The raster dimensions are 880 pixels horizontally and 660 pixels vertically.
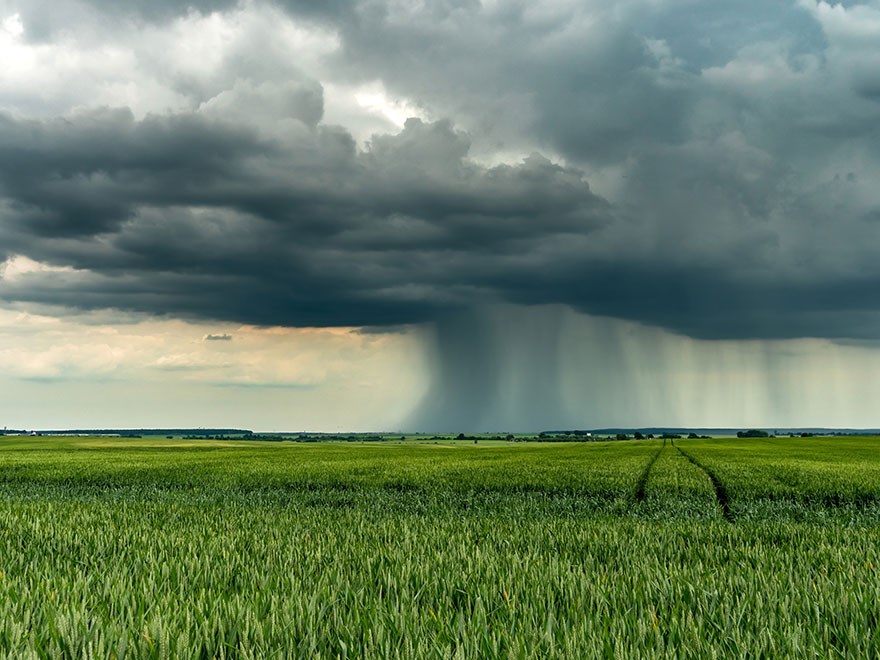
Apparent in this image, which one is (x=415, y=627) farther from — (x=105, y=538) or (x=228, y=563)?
(x=105, y=538)

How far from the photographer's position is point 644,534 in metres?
11.2

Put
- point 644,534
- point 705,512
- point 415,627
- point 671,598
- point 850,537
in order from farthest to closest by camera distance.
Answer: point 705,512 → point 850,537 → point 644,534 → point 671,598 → point 415,627

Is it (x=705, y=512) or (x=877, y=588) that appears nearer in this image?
(x=877, y=588)

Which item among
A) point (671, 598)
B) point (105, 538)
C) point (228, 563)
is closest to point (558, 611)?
point (671, 598)

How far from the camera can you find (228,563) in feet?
25.4

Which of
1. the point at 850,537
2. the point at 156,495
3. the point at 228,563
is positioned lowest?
the point at 156,495

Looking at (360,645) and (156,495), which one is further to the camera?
(156,495)

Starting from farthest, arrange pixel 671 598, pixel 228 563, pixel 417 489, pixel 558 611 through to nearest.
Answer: pixel 417 489
pixel 228 563
pixel 671 598
pixel 558 611

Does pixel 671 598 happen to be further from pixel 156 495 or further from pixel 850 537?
pixel 156 495

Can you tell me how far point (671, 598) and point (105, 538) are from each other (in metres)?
8.82

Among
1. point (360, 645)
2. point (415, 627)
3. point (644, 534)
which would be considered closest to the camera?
point (360, 645)

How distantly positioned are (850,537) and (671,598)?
30.1ft

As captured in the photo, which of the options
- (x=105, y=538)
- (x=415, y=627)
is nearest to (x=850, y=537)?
(x=415, y=627)

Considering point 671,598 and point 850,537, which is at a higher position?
point 671,598
